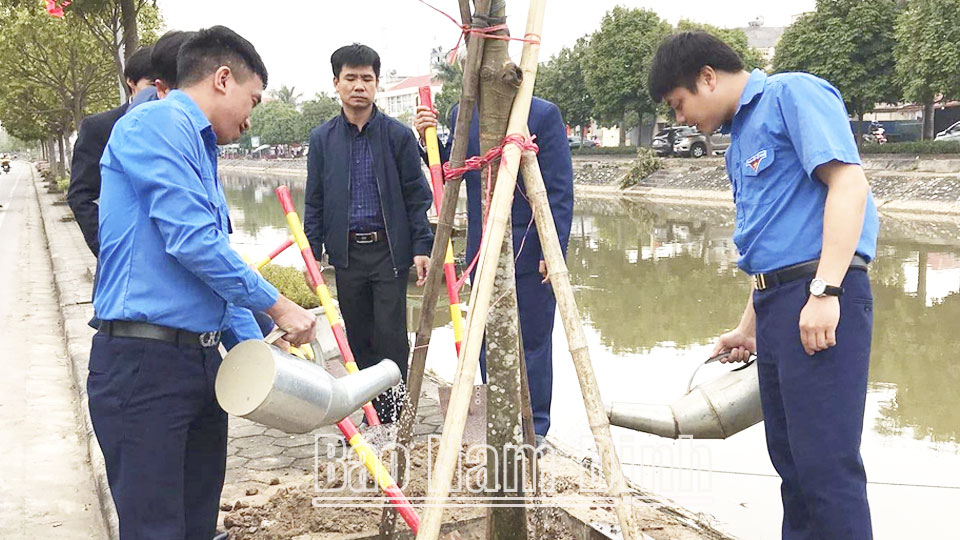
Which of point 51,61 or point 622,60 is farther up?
point 622,60

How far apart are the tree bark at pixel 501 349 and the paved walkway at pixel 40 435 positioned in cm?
154

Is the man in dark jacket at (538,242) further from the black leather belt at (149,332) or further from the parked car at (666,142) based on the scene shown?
the parked car at (666,142)

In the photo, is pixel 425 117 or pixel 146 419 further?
pixel 425 117

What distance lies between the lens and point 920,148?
18.2m

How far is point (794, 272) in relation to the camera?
81.0 inches

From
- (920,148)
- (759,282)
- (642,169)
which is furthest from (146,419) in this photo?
(642,169)

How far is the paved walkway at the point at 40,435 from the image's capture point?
3119 mm

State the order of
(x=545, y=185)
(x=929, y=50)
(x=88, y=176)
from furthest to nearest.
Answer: (x=929, y=50)
(x=88, y=176)
(x=545, y=185)

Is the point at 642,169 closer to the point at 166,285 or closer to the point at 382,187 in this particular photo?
the point at 382,187

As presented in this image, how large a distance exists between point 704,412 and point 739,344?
29 centimetres

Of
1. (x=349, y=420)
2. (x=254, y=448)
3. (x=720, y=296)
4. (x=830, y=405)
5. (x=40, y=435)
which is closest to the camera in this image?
(x=830, y=405)

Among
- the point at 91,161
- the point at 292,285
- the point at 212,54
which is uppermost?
the point at 212,54

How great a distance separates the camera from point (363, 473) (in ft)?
10.2

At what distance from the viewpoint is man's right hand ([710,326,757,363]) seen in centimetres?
244
